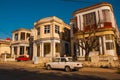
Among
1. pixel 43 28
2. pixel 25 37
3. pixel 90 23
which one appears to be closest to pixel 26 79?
pixel 90 23

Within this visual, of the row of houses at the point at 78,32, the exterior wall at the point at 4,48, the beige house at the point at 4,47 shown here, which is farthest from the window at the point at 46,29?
the exterior wall at the point at 4,48

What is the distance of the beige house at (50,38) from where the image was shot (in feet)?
106

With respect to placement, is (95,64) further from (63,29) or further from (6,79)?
(63,29)

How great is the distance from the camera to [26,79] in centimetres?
1218

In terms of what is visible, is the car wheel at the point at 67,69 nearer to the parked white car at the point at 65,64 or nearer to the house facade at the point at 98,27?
the parked white car at the point at 65,64

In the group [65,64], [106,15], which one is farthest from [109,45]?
[65,64]

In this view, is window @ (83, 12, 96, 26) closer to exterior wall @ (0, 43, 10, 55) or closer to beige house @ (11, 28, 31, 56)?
beige house @ (11, 28, 31, 56)

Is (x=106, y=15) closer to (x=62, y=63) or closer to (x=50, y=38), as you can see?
(x=50, y=38)

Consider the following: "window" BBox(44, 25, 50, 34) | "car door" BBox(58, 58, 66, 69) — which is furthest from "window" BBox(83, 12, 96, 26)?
"car door" BBox(58, 58, 66, 69)

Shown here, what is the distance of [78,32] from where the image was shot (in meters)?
28.6

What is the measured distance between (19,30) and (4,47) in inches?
401

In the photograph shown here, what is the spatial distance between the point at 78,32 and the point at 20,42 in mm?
20207

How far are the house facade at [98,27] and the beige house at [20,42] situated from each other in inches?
668

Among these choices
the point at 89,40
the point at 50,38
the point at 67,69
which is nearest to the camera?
the point at 67,69
